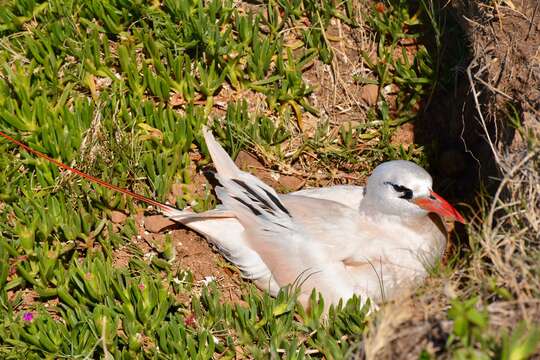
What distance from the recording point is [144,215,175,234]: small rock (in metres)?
4.29

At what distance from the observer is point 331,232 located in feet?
13.1

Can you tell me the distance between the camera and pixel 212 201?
176 inches

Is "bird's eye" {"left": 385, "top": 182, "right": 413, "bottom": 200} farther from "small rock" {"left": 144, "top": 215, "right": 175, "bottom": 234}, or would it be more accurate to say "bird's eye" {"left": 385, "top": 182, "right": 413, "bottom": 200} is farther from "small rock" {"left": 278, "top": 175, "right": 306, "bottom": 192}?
"small rock" {"left": 144, "top": 215, "right": 175, "bottom": 234}

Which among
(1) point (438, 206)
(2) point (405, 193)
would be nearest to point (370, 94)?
(2) point (405, 193)

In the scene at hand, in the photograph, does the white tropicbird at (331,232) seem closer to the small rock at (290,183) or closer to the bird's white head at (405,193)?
the bird's white head at (405,193)

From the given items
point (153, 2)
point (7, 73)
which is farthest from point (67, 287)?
point (153, 2)

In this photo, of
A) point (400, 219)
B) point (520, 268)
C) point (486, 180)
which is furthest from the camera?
point (486, 180)

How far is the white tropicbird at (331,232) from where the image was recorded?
3.89 meters

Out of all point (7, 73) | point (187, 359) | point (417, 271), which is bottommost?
point (187, 359)

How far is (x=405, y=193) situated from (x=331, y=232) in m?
0.41

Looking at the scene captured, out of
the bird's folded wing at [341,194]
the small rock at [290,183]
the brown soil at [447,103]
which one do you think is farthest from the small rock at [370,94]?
the bird's folded wing at [341,194]

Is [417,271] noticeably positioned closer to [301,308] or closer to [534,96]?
[301,308]

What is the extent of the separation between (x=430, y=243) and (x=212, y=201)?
3.94 feet

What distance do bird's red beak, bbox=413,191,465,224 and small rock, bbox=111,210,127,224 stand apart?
1.54 metres
